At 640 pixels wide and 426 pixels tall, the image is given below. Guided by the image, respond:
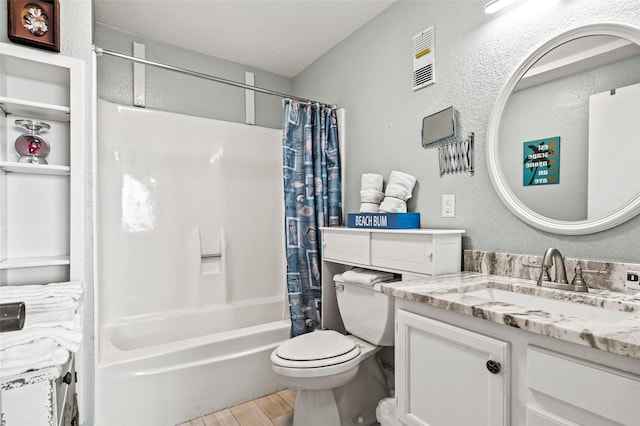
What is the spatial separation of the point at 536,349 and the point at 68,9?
222 centimetres

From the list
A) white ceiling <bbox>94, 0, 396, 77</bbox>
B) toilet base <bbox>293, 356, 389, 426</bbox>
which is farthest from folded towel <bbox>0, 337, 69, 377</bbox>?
white ceiling <bbox>94, 0, 396, 77</bbox>

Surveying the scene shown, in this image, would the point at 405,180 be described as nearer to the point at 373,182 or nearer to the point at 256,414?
the point at 373,182

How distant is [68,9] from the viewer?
1.50 m

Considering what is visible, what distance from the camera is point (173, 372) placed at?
1.83 metres

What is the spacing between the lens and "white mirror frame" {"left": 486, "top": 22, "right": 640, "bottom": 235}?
3.70ft

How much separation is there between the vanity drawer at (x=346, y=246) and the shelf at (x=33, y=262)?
1354 millimetres

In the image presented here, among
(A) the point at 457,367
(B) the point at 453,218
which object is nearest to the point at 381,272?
(B) the point at 453,218

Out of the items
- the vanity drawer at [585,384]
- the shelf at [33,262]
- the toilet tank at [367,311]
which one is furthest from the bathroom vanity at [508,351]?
the shelf at [33,262]

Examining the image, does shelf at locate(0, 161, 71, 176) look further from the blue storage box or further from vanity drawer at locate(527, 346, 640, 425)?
vanity drawer at locate(527, 346, 640, 425)

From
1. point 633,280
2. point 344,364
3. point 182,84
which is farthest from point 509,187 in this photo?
point 182,84

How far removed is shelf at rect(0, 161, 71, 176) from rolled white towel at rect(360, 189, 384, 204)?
4.95 ft

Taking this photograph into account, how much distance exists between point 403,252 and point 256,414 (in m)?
1.30

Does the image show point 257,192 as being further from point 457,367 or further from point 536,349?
point 536,349

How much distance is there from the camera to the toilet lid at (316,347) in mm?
1595
